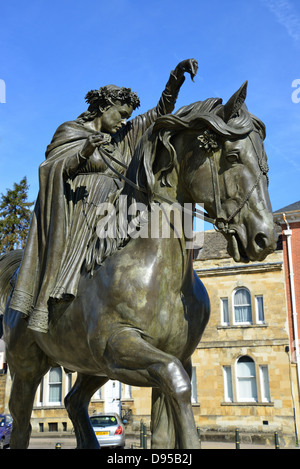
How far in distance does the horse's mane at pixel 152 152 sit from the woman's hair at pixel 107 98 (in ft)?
3.76

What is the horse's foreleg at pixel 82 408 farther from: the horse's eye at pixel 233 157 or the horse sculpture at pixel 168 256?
the horse's eye at pixel 233 157

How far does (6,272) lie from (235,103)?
3473 mm

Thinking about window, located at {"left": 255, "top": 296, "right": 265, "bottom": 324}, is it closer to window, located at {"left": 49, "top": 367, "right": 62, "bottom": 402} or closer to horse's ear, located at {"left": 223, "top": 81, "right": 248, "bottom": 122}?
window, located at {"left": 49, "top": 367, "right": 62, "bottom": 402}

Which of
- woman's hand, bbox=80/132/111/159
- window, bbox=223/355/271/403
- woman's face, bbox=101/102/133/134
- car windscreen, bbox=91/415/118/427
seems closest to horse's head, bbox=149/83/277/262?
woman's hand, bbox=80/132/111/159

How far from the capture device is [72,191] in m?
4.79

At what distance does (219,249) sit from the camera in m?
31.8

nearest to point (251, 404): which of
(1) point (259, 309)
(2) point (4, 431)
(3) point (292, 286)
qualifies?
(1) point (259, 309)

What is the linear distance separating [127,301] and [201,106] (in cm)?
169

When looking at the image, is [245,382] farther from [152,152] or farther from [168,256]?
[152,152]

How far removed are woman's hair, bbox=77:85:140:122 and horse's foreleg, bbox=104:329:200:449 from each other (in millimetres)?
2626

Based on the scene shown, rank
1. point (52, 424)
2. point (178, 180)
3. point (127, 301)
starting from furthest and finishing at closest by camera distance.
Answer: point (52, 424), point (178, 180), point (127, 301)

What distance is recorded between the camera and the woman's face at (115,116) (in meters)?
5.23
